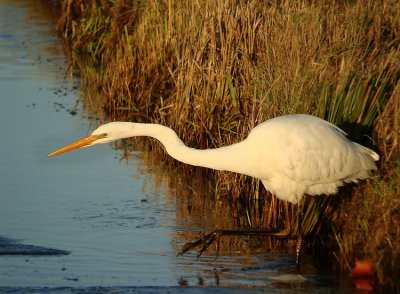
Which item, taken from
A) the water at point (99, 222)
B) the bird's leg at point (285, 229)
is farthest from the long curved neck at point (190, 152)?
the water at point (99, 222)

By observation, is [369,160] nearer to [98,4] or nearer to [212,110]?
[212,110]

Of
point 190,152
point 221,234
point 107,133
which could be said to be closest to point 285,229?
point 221,234

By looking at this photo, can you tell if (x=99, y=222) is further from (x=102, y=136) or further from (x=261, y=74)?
(x=261, y=74)

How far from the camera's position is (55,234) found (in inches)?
314

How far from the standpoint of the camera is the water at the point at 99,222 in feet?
23.0

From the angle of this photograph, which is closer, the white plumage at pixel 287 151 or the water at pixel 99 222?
the water at pixel 99 222

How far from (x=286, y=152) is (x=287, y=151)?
11mm

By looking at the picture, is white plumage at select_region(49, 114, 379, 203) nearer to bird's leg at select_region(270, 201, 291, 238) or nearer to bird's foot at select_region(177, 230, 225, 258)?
bird's leg at select_region(270, 201, 291, 238)

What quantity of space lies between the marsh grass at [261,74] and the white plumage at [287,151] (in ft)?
1.10

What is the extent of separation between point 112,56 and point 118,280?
6605 mm

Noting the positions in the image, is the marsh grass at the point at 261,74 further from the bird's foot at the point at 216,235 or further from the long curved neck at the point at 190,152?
the long curved neck at the point at 190,152

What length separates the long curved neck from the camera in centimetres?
734

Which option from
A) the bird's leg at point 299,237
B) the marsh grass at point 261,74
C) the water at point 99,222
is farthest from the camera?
the marsh grass at point 261,74

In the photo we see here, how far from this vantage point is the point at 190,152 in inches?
289
